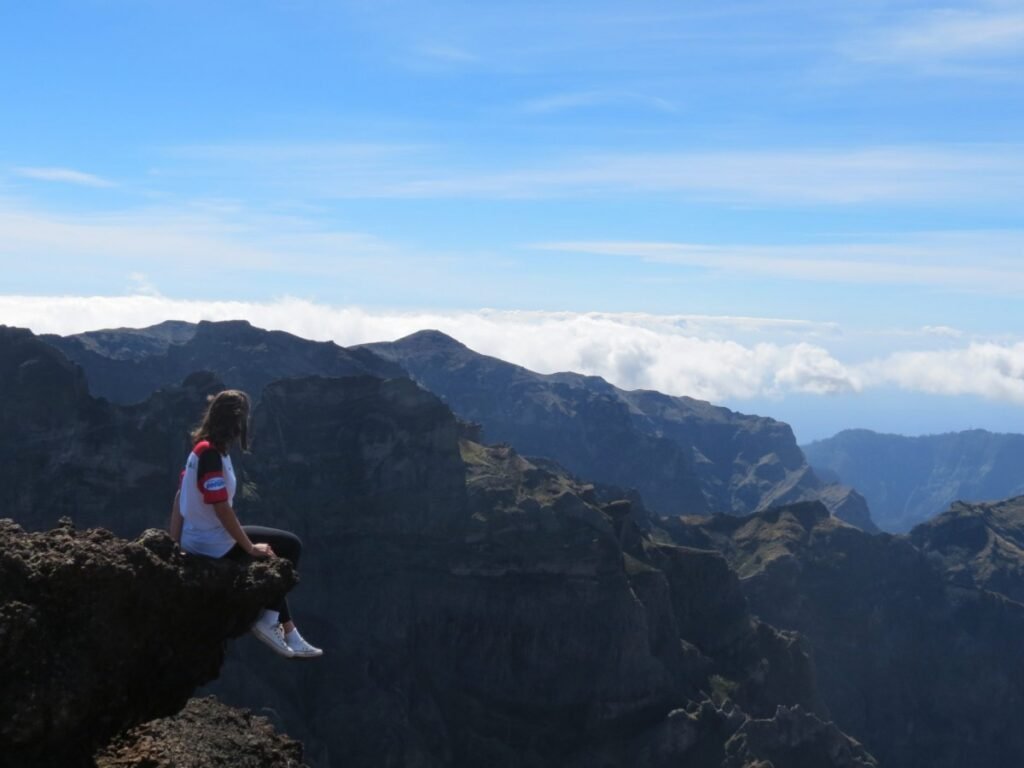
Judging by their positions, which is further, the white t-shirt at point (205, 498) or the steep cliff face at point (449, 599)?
the steep cliff face at point (449, 599)

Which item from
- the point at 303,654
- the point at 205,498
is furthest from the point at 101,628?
the point at 303,654

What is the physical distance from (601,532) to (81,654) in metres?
135

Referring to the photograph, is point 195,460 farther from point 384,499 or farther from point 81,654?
point 384,499

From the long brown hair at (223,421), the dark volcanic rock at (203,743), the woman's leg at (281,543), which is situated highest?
the long brown hair at (223,421)

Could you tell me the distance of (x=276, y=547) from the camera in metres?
22.5

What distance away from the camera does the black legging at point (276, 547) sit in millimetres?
21031

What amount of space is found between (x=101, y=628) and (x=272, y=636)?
3728mm

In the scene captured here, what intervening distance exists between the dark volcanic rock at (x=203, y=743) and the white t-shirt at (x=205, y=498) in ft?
13.0

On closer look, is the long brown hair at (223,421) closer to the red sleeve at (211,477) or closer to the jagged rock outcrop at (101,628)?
the red sleeve at (211,477)

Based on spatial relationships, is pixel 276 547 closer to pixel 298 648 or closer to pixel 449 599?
pixel 298 648

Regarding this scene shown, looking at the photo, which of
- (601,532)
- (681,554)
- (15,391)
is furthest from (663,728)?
(15,391)

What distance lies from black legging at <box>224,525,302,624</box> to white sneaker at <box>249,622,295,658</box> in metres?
0.40

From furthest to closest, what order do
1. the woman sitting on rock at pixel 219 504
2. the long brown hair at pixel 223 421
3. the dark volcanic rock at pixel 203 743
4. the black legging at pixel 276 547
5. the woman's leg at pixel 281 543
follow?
the woman's leg at pixel 281 543 → the black legging at pixel 276 547 → the long brown hair at pixel 223 421 → the dark volcanic rock at pixel 203 743 → the woman sitting on rock at pixel 219 504

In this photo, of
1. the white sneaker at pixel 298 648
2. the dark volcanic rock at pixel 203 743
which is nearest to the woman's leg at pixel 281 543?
the white sneaker at pixel 298 648
